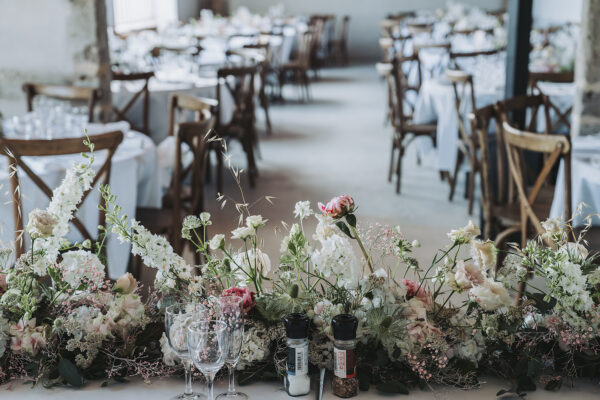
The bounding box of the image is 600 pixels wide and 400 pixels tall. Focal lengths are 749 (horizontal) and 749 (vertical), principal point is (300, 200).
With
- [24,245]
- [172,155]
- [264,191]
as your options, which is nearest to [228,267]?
[24,245]

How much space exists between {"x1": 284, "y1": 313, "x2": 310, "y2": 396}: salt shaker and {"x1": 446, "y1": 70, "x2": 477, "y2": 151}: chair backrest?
338cm

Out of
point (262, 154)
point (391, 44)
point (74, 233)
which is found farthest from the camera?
point (391, 44)

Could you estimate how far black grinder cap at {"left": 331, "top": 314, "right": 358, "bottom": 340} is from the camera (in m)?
1.42

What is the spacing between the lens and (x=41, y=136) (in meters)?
3.54

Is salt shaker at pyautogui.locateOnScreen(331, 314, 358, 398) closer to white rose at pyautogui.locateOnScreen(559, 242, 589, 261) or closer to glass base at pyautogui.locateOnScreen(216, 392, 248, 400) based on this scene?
glass base at pyautogui.locateOnScreen(216, 392, 248, 400)

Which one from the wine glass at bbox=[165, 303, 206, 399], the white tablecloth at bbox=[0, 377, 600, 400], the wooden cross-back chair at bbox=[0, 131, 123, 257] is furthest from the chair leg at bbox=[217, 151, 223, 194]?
the wine glass at bbox=[165, 303, 206, 399]

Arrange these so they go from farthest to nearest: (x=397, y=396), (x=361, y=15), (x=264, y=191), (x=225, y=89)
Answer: (x=361, y=15), (x=225, y=89), (x=264, y=191), (x=397, y=396)

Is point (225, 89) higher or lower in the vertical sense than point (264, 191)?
higher

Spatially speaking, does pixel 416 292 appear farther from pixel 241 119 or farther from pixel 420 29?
pixel 420 29

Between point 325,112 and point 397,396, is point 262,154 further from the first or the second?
point 397,396

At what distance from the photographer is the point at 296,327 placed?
142cm

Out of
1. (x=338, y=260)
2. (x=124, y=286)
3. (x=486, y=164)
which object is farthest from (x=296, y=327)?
(x=486, y=164)

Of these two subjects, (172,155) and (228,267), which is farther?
(172,155)

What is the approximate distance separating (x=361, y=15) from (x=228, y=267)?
1283 centimetres
